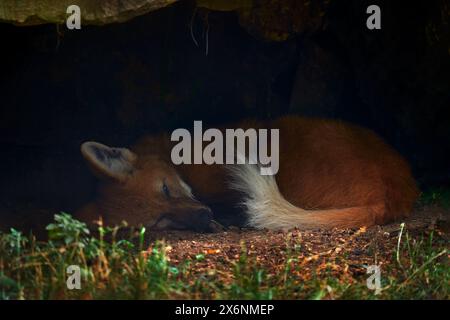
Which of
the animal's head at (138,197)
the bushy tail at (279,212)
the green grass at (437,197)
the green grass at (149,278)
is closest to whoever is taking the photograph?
the green grass at (149,278)

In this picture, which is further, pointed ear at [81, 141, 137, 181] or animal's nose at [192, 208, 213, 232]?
animal's nose at [192, 208, 213, 232]

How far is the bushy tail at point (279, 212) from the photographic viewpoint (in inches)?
183

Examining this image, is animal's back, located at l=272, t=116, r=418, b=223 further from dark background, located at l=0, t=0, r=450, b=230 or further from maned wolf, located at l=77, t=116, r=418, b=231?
dark background, located at l=0, t=0, r=450, b=230

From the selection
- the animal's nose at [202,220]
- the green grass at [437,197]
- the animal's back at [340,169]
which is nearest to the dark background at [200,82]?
the green grass at [437,197]

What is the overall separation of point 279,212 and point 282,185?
51 centimetres

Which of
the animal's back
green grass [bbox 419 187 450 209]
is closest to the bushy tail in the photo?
the animal's back

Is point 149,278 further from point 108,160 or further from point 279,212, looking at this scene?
point 108,160

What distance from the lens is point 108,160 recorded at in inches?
195

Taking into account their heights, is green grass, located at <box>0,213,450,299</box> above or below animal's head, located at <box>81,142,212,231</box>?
below

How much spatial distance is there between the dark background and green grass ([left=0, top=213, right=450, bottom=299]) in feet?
7.02

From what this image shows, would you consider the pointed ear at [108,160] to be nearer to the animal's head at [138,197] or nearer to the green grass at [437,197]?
the animal's head at [138,197]

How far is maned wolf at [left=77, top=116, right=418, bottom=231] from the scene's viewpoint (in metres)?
4.79

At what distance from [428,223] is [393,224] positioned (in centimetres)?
29
